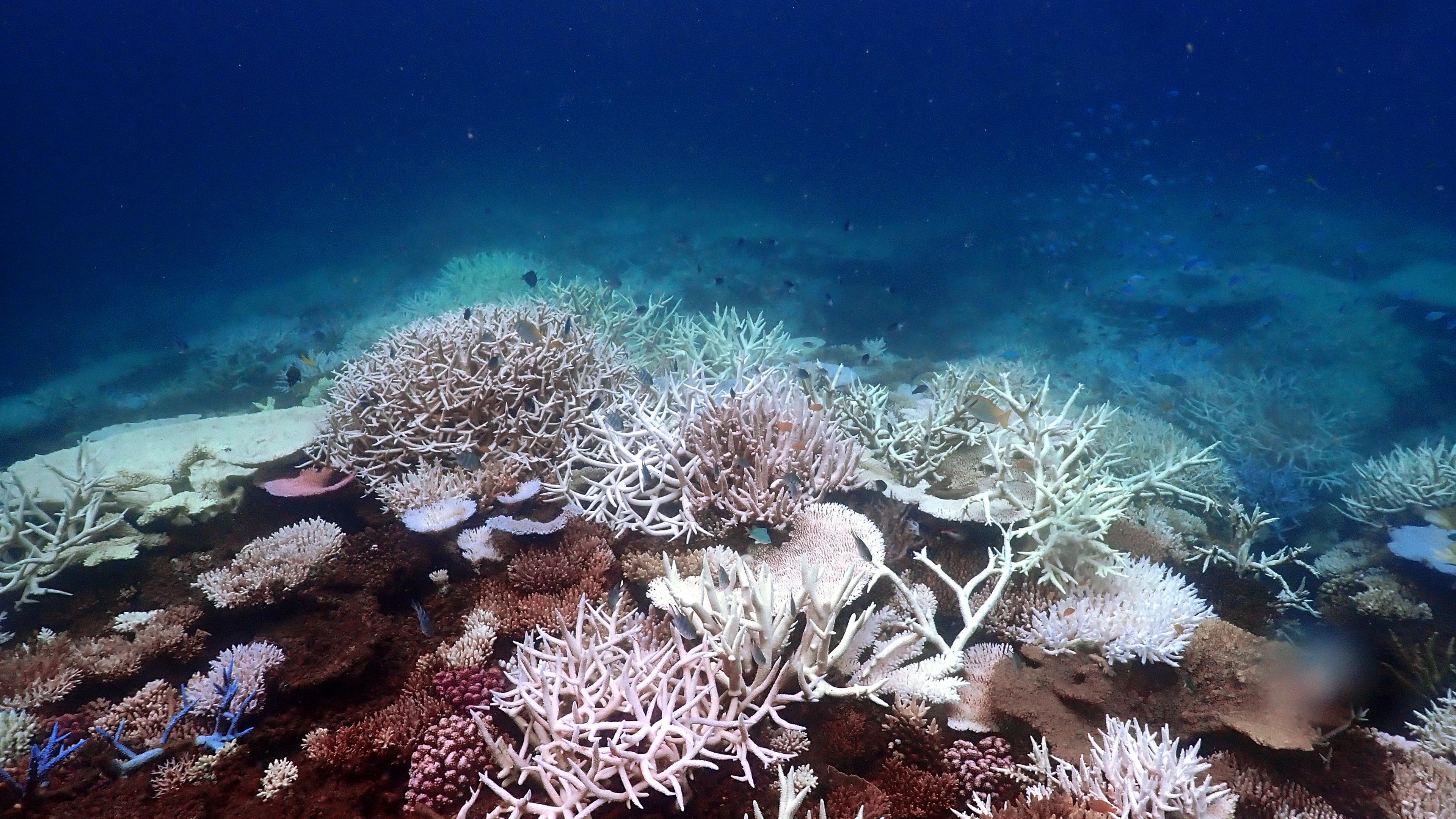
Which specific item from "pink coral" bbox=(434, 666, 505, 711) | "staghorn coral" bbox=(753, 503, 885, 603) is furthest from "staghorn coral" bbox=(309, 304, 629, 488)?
"staghorn coral" bbox=(753, 503, 885, 603)

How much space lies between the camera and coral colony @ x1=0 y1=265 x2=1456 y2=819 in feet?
8.64

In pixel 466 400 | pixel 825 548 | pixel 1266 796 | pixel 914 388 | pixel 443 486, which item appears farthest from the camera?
pixel 914 388

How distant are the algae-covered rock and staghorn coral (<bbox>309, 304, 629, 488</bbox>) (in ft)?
1.70

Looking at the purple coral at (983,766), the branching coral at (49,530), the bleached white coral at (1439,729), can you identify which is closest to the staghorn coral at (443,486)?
the branching coral at (49,530)

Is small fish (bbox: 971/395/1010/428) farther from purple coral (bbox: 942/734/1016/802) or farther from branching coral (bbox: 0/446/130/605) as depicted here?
branching coral (bbox: 0/446/130/605)

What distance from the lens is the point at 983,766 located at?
273 centimetres

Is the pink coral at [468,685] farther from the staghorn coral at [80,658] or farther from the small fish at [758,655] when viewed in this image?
the staghorn coral at [80,658]

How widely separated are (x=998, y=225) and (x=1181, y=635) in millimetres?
28498

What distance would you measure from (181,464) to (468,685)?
4.26 m

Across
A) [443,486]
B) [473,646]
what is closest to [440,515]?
[443,486]

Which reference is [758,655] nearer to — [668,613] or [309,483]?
[668,613]

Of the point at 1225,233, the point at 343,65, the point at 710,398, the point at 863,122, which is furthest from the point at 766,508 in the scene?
the point at 343,65

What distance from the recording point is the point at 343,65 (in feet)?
310

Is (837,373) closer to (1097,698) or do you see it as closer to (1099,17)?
(1097,698)
